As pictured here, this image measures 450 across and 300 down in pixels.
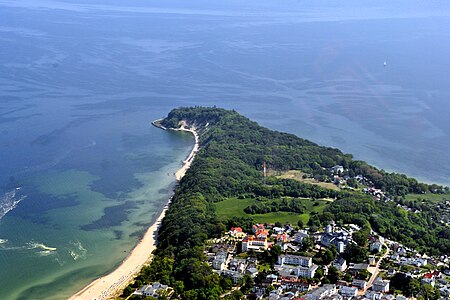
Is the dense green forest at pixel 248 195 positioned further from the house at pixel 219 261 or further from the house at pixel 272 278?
the house at pixel 272 278

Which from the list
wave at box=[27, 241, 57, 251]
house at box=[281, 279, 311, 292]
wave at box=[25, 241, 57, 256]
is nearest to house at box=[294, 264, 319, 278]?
house at box=[281, 279, 311, 292]

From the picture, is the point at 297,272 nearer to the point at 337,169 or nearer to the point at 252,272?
the point at 252,272

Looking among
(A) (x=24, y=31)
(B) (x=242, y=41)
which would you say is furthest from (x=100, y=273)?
(A) (x=24, y=31)

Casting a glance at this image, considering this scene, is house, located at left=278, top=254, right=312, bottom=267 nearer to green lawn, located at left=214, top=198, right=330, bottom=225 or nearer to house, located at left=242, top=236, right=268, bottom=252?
house, located at left=242, top=236, right=268, bottom=252

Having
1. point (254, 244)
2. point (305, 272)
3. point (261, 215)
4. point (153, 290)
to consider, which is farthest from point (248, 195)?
point (153, 290)

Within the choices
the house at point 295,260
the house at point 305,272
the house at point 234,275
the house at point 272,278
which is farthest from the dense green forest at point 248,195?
the house at point 305,272

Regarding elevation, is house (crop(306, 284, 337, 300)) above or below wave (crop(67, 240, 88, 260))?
above
